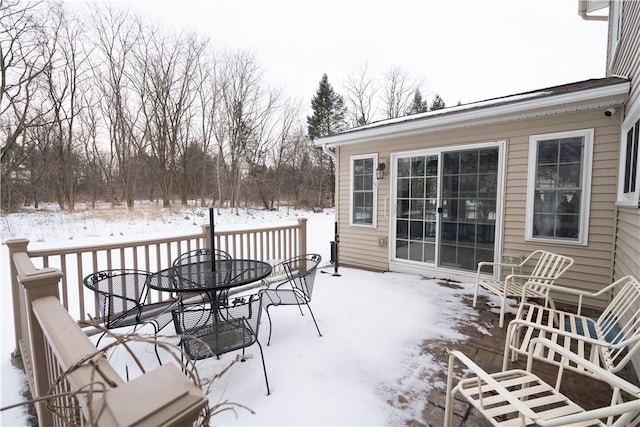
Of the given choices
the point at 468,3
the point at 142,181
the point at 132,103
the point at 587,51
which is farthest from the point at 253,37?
the point at 587,51

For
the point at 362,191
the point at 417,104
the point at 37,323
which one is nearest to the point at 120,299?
the point at 37,323

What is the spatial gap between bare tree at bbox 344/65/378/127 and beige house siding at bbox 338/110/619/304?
1411cm

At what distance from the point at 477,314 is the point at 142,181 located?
14605mm

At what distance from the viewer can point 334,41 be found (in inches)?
615

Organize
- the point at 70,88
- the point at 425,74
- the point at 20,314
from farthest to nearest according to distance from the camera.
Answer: the point at 425,74, the point at 70,88, the point at 20,314

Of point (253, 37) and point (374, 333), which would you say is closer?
point (374, 333)

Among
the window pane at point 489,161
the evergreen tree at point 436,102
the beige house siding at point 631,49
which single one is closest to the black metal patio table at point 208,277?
the window pane at point 489,161

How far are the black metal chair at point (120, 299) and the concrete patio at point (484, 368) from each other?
196 centimetres

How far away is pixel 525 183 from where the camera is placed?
3.92 metres

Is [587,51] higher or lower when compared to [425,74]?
lower

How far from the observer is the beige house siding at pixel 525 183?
3.41 metres

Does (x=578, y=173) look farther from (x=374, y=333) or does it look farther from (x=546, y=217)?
(x=374, y=333)

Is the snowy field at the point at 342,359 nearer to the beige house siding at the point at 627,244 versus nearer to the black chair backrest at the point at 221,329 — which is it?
the black chair backrest at the point at 221,329

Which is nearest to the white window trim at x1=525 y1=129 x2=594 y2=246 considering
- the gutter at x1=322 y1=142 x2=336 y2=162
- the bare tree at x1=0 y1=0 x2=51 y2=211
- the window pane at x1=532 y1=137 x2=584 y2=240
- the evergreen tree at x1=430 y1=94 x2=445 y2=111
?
the window pane at x1=532 y1=137 x2=584 y2=240
